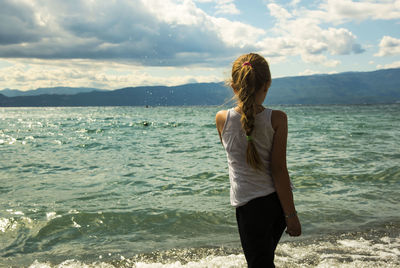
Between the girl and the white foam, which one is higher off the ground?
the girl

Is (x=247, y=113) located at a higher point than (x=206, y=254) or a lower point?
higher

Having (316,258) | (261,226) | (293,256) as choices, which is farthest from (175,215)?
(261,226)

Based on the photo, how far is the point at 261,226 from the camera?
267 centimetres

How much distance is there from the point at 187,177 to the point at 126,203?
3118 mm

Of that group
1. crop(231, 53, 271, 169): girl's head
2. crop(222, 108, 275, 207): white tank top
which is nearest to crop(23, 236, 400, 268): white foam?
crop(222, 108, 275, 207): white tank top

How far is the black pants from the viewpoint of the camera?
268 centimetres

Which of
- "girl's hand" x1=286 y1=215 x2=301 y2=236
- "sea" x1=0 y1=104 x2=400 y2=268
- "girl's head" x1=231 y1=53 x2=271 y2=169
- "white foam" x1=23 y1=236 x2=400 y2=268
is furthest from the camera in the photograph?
"sea" x1=0 y1=104 x2=400 y2=268

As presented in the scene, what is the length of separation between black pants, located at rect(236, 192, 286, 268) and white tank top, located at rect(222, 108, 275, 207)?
7 cm

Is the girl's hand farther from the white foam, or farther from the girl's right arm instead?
the white foam

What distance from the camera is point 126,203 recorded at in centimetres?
852

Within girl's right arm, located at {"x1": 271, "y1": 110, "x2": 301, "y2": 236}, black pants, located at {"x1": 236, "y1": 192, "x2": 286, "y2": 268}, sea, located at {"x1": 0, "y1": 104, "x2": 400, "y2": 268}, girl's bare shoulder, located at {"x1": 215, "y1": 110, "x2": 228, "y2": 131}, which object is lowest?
sea, located at {"x1": 0, "y1": 104, "x2": 400, "y2": 268}

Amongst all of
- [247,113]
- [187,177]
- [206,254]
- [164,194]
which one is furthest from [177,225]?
[247,113]

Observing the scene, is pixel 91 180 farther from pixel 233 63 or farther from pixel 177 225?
pixel 233 63

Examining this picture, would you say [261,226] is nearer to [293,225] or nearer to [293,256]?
[293,225]
